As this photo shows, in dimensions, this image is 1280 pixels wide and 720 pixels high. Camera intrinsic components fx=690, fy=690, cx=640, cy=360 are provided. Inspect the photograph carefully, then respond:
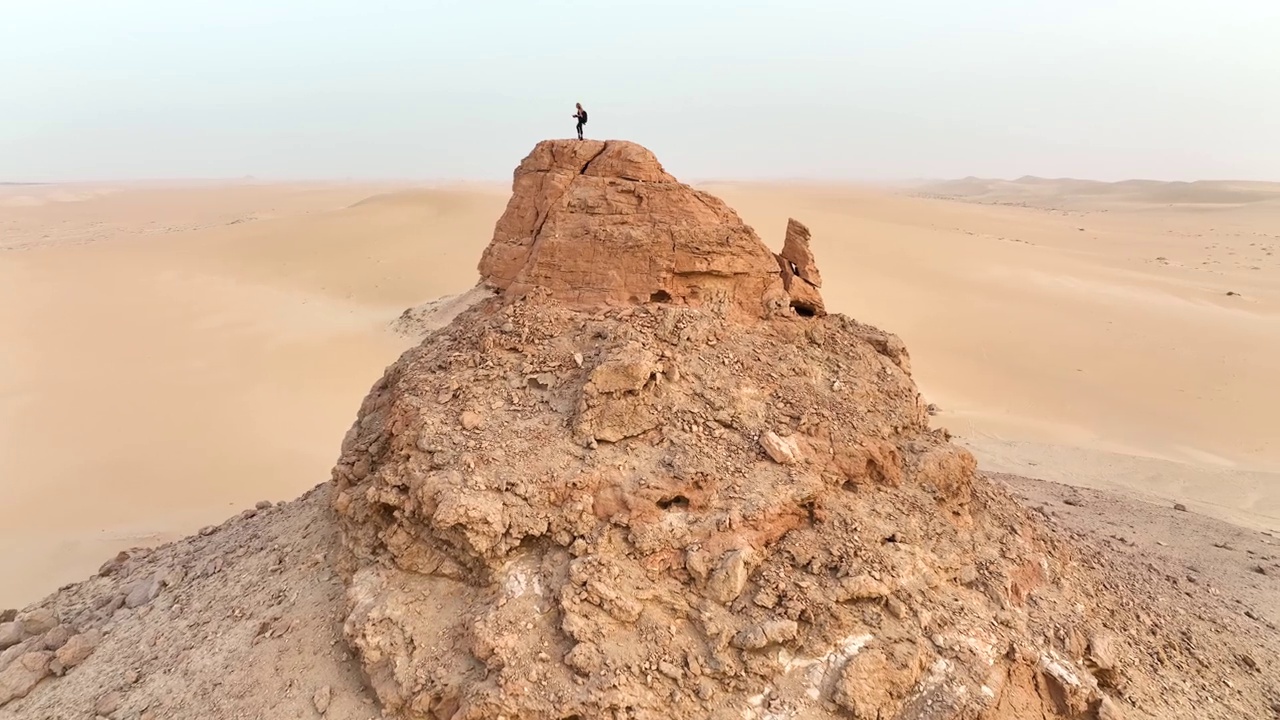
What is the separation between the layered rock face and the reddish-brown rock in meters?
0.02

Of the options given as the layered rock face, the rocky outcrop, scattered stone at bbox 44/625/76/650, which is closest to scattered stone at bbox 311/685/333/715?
the layered rock face

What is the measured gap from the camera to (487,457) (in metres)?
5.04

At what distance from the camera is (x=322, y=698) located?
468 cm

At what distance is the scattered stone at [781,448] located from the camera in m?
5.28

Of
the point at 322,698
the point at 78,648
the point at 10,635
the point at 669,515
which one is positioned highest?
the point at 669,515

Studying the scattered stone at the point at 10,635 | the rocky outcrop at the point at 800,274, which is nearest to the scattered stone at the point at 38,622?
the scattered stone at the point at 10,635

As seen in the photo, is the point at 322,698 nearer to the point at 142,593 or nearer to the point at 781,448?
the point at 142,593

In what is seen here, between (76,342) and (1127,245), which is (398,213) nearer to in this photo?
(76,342)

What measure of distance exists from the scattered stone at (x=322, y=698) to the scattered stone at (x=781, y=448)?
3.53 m

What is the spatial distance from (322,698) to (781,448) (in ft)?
12.0

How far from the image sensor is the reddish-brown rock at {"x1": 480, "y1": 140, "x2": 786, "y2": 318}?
6266 millimetres

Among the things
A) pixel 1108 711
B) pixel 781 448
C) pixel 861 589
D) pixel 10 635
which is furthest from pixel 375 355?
pixel 1108 711

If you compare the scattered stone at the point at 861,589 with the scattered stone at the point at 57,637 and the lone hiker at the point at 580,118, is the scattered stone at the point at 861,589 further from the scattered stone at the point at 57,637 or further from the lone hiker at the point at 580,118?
the scattered stone at the point at 57,637

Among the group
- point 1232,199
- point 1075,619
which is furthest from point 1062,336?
point 1232,199
